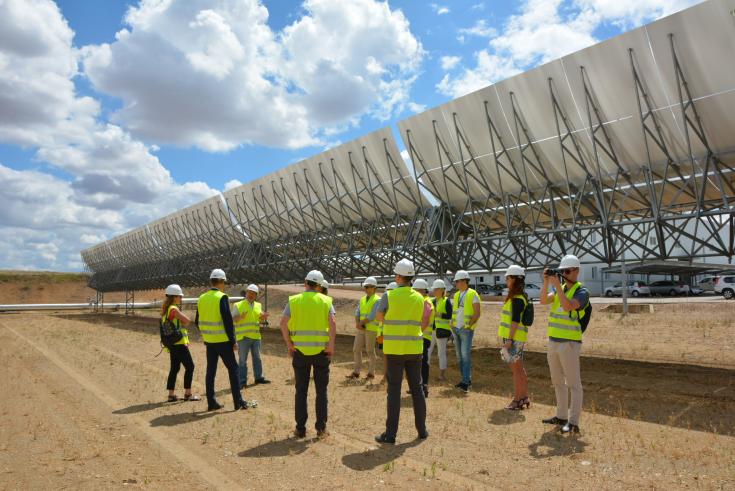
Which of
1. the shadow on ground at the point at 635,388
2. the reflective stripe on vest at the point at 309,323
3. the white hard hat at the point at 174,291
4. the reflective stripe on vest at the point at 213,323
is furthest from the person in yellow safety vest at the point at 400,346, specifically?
the white hard hat at the point at 174,291

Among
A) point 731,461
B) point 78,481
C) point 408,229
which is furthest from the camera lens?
point 408,229

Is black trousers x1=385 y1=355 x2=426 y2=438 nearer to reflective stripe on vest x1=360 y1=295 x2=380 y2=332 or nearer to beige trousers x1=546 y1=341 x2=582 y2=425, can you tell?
beige trousers x1=546 y1=341 x2=582 y2=425

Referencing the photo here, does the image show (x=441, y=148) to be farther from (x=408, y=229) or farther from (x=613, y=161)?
(x=613, y=161)

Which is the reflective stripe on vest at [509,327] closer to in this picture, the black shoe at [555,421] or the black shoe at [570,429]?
the black shoe at [555,421]

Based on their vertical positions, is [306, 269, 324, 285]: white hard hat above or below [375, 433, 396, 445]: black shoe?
above

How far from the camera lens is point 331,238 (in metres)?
20.3

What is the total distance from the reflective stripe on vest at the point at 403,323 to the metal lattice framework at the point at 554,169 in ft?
22.3

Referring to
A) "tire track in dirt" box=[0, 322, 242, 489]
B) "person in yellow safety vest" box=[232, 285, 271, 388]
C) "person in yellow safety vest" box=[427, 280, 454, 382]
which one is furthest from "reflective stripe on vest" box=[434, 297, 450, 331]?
"tire track in dirt" box=[0, 322, 242, 489]

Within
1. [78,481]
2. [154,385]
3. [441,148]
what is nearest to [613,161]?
[441,148]

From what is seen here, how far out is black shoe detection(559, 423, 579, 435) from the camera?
19.7 feet

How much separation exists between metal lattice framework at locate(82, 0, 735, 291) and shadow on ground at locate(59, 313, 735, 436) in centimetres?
243

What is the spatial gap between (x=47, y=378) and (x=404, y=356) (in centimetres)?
810

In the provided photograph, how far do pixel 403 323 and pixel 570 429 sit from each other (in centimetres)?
224

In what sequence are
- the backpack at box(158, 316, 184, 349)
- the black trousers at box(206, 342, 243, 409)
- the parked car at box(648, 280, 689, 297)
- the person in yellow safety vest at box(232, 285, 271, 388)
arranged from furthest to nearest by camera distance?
the parked car at box(648, 280, 689, 297), the person in yellow safety vest at box(232, 285, 271, 388), the backpack at box(158, 316, 184, 349), the black trousers at box(206, 342, 243, 409)
